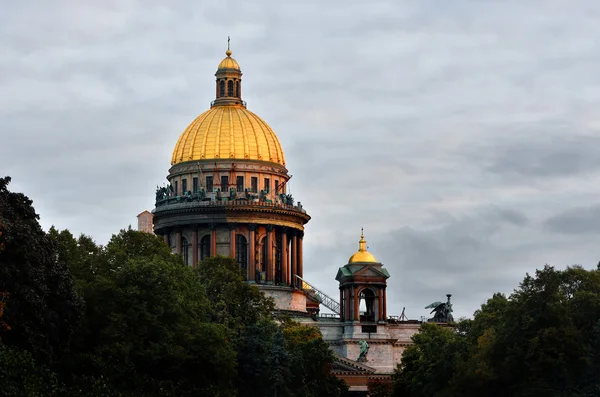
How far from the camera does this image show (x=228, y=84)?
191375mm

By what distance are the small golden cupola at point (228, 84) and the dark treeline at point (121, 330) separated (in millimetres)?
51607

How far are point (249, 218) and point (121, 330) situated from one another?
73427 mm

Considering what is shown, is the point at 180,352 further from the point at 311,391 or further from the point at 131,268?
the point at 311,391

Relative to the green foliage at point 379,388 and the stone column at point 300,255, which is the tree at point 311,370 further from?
the stone column at point 300,255

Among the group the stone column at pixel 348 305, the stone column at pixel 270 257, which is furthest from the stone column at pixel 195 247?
the stone column at pixel 348 305

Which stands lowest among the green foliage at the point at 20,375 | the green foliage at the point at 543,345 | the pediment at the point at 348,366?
the green foliage at the point at 20,375

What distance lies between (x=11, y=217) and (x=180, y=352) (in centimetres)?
1618

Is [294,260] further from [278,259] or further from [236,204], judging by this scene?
[236,204]

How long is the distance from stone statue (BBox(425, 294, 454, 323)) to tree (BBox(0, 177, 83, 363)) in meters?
83.9

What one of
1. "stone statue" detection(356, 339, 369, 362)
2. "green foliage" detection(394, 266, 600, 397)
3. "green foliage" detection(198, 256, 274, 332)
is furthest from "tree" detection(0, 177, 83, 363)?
"stone statue" detection(356, 339, 369, 362)

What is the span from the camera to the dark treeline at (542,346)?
4375 inches

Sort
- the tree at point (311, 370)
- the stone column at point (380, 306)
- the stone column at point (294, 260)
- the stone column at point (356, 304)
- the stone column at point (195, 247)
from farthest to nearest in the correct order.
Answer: the stone column at point (294, 260) → the stone column at point (195, 247) → the stone column at point (380, 306) → the stone column at point (356, 304) → the tree at point (311, 370)

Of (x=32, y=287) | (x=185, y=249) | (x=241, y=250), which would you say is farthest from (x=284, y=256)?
(x=32, y=287)

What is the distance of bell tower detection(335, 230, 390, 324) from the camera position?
174 meters
